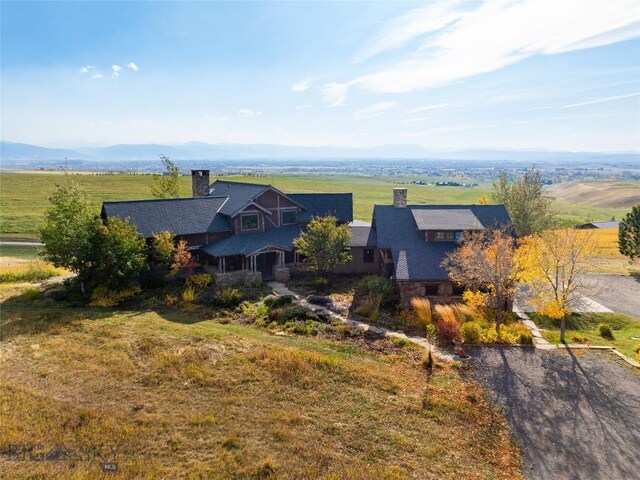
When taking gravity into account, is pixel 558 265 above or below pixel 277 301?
above

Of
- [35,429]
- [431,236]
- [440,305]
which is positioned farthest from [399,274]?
[35,429]

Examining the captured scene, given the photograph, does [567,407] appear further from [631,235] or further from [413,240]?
[631,235]

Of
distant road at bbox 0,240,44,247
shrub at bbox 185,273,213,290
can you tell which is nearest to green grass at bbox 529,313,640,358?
shrub at bbox 185,273,213,290

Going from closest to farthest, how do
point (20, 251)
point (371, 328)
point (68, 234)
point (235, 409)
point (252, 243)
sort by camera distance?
point (235, 409)
point (371, 328)
point (68, 234)
point (252, 243)
point (20, 251)

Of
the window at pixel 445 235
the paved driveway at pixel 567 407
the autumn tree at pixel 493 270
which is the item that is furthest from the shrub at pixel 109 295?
the window at pixel 445 235

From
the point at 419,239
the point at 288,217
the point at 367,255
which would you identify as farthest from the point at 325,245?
the point at 288,217
